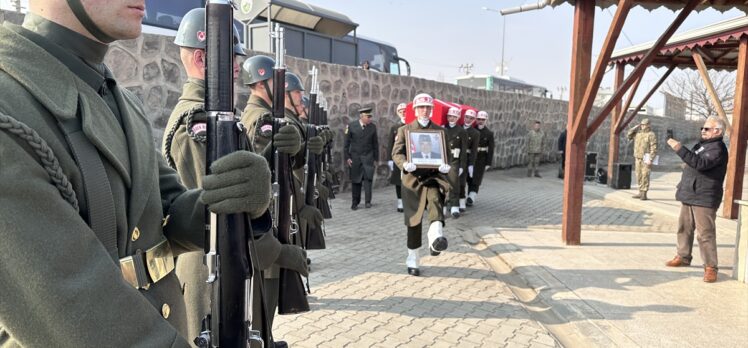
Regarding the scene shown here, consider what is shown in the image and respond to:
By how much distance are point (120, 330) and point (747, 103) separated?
10730 millimetres

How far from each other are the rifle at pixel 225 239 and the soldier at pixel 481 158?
9526mm

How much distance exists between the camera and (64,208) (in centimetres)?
89

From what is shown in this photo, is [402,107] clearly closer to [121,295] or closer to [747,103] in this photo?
[747,103]

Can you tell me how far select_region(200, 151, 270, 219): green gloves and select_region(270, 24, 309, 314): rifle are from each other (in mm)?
1634

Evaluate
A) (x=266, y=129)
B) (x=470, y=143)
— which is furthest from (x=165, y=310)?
(x=470, y=143)

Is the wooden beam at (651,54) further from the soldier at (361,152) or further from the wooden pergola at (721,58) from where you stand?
the soldier at (361,152)

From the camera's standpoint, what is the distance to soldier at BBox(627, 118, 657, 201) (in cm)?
1091

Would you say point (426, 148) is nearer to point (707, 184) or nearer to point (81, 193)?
point (707, 184)

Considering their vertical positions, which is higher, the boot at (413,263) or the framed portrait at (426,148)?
the framed portrait at (426,148)

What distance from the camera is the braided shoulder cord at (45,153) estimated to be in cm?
86

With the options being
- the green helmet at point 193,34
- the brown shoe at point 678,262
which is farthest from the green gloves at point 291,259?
the brown shoe at point 678,262

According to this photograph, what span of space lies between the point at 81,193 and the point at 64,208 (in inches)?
4.6

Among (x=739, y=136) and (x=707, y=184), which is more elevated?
(x=739, y=136)

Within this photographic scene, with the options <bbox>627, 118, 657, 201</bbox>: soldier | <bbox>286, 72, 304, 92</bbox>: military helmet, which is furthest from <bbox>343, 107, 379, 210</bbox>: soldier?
<bbox>627, 118, 657, 201</bbox>: soldier
